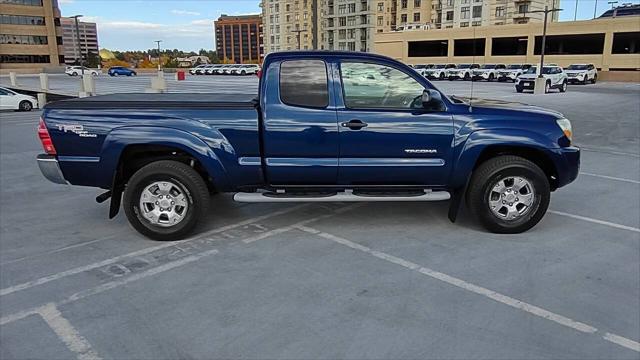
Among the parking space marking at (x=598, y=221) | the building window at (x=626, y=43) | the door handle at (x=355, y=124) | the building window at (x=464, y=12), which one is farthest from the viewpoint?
the building window at (x=464, y=12)

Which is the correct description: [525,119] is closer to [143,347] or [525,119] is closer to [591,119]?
[143,347]

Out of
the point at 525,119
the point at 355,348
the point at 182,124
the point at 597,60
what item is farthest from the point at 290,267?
the point at 597,60

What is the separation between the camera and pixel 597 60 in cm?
6122

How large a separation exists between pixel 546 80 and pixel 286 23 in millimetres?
91528

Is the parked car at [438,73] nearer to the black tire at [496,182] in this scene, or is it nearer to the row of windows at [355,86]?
the black tire at [496,182]

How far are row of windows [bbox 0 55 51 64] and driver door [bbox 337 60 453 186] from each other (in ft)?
323

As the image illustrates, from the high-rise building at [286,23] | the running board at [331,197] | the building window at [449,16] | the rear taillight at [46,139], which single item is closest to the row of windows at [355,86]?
the running board at [331,197]

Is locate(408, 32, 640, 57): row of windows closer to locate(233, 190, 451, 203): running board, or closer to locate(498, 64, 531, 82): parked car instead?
locate(498, 64, 531, 82): parked car

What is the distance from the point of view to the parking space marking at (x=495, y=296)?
3396 mm

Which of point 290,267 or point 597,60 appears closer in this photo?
point 290,267

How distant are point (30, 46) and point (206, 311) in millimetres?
100838

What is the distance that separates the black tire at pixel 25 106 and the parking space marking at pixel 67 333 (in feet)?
73.8

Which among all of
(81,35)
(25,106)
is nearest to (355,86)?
(25,106)

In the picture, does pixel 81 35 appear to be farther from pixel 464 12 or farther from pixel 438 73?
pixel 438 73
